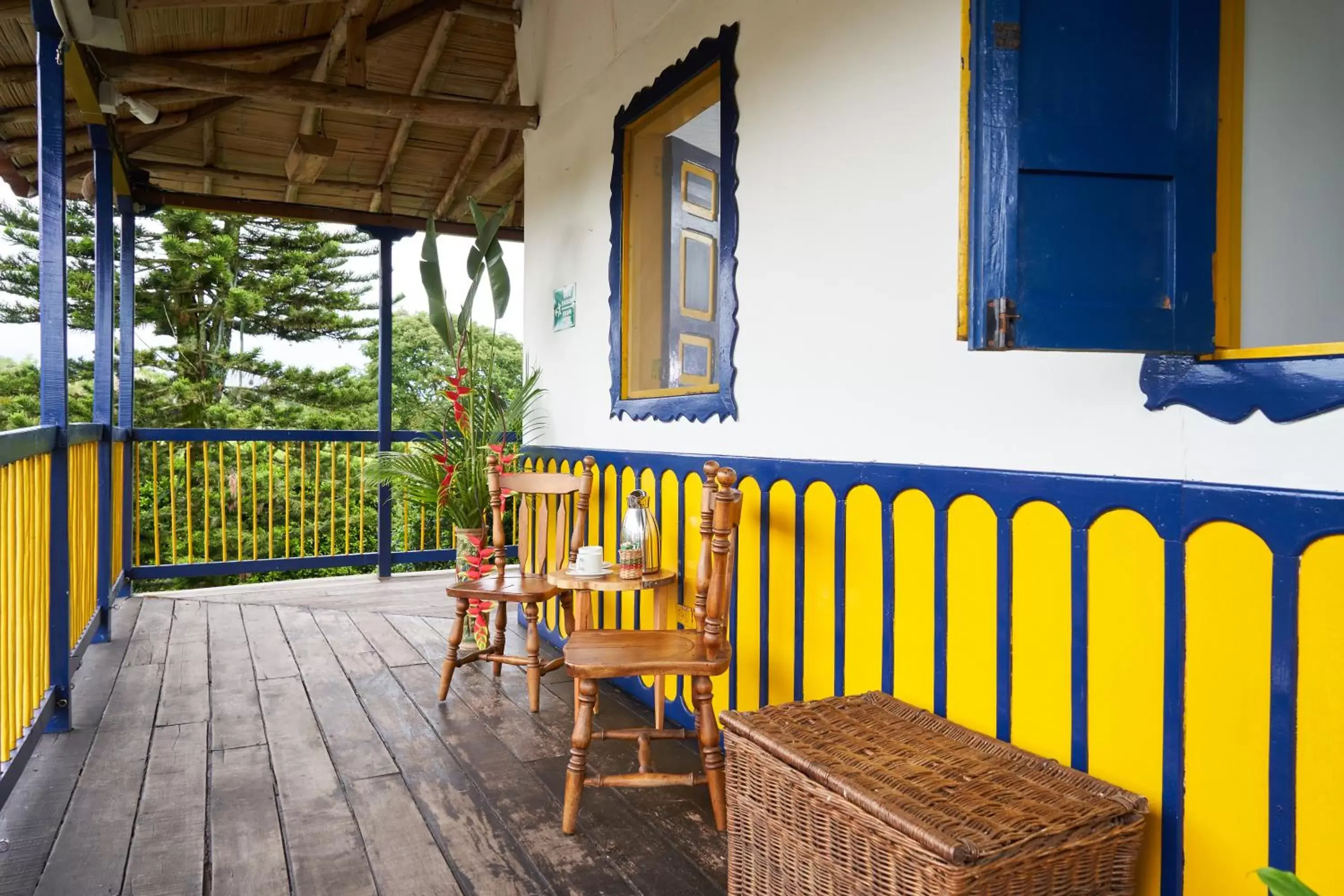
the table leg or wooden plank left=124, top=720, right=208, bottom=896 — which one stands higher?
the table leg

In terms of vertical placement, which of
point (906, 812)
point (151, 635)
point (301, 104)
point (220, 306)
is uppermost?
point (220, 306)

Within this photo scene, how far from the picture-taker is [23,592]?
2.59 metres

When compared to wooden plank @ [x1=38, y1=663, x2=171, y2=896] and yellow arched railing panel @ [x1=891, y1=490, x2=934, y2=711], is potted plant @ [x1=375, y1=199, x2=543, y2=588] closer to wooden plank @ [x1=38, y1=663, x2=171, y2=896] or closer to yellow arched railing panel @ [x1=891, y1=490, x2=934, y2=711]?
wooden plank @ [x1=38, y1=663, x2=171, y2=896]

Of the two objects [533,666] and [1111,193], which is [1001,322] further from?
[533,666]

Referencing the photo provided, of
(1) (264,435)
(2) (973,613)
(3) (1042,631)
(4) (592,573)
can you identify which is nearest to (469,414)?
(4) (592,573)

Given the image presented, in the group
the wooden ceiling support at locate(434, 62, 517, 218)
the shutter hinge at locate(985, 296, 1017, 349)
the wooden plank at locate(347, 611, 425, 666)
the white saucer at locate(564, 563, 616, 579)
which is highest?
the wooden ceiling support at locate(434, 62, 517, 218)

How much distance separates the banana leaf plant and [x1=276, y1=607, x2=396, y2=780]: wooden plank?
2.81ft

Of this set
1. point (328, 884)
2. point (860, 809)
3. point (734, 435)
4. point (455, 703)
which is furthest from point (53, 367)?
point (860, 809)

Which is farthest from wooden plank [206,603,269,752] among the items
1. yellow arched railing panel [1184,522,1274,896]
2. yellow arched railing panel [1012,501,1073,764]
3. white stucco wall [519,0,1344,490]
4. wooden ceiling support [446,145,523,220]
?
wooden ceiling support [446,145,523,220]

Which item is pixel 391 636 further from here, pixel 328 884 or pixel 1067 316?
pixel 1067 316

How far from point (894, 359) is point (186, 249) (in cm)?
1263

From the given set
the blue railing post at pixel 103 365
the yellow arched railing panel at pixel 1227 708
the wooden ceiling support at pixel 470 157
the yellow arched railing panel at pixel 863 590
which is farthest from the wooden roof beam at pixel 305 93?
the yellow arched railing panel at pixel 1227 708

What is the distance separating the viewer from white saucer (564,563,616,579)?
273 cm

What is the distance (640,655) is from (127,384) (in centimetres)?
469
